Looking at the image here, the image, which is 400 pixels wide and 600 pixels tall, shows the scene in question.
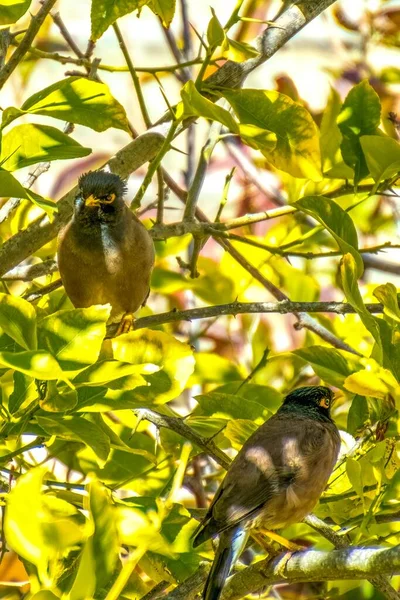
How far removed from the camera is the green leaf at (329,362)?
77.9 inches

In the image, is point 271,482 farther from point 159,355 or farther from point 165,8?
point 165,8

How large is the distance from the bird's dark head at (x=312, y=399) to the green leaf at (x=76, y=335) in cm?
109

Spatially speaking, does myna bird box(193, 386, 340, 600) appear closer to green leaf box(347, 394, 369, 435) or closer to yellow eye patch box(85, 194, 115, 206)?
green leaf box(347, 394, 369, 435)

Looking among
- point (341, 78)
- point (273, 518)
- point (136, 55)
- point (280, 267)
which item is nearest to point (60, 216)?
point (280, 267)

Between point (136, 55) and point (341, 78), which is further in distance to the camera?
point (136, 55)

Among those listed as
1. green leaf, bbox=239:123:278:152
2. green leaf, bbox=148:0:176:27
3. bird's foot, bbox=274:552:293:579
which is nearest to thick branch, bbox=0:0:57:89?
green leaf, bbox=148:0:176:27

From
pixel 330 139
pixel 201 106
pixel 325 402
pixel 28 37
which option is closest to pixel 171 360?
pixel 201 106

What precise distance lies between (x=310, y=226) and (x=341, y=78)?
1104 millimetres

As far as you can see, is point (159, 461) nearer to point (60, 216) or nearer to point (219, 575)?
point (219, 575)

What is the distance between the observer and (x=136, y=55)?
20.1ft

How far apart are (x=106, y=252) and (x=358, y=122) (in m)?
0.81

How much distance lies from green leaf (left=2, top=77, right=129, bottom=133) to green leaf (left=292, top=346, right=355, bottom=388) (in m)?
0.61

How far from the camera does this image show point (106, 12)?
181 centimetres

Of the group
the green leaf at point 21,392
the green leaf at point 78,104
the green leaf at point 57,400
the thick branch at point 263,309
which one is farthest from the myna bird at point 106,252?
the green leaf at point 57,400
